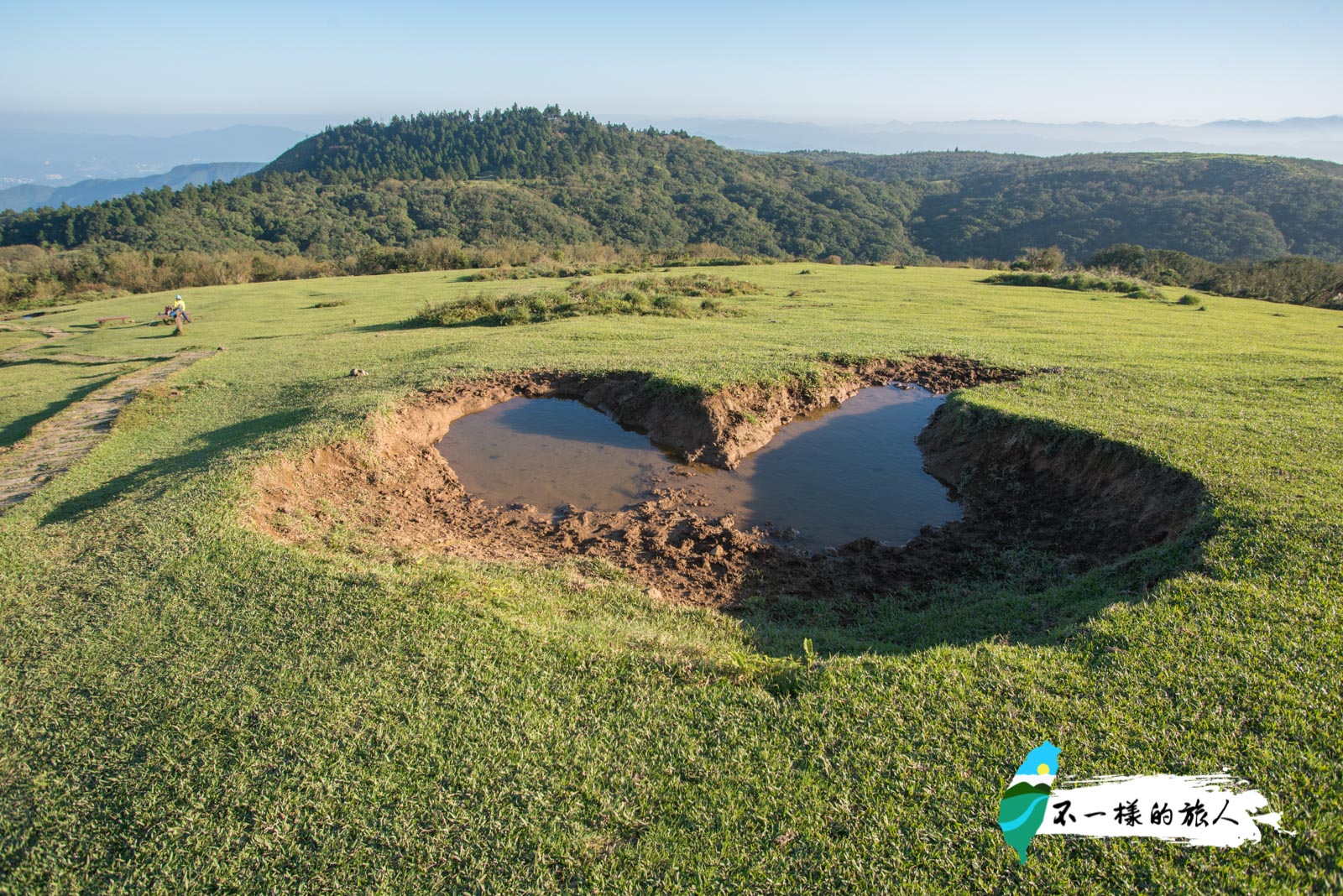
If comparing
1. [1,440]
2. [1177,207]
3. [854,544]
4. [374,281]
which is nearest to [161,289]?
[374,281]

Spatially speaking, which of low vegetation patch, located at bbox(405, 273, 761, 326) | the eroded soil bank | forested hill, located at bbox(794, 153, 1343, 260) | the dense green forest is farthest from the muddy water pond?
forested hill, located at bbox(794, 153, 1343, 260)

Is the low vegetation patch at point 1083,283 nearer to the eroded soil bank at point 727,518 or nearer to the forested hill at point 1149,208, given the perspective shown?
the eroded soil bank at point 727,518

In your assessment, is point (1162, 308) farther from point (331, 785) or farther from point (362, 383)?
point (331, 785)

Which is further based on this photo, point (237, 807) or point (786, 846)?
point (237, 807)

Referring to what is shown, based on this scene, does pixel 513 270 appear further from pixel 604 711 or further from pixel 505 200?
pixel 505 200

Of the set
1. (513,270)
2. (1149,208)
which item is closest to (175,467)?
(513,270)

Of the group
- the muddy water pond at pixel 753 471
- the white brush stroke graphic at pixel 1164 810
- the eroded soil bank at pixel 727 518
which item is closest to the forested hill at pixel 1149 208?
the muddy water pond at pixel 753 471

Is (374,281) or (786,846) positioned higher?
(374,281)
